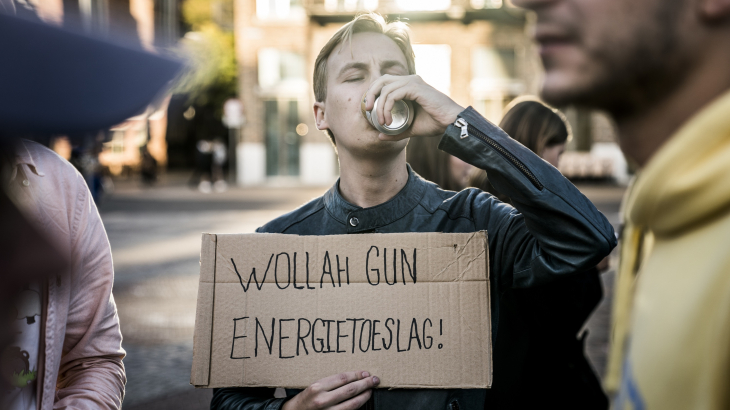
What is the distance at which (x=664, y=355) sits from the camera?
0.69m

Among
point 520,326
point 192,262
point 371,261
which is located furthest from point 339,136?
point 192,262

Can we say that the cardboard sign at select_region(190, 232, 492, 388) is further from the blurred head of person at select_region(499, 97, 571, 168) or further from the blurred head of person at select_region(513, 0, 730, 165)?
the blurred head of person at select_region(499, 97, 571, 168)

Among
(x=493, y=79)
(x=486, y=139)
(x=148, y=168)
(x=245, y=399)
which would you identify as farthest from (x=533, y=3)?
(x=148, y=168)

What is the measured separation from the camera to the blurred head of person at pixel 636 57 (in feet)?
2.48

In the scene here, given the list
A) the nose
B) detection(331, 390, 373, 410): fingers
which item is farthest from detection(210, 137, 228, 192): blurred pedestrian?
the nose

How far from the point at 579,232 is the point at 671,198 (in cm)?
92

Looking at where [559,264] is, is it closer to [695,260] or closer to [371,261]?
[371,261]

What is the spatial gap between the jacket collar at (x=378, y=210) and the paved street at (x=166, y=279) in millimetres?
2734

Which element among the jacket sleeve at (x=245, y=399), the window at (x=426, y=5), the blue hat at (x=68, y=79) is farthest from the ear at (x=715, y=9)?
the window at (x=426, y=5)

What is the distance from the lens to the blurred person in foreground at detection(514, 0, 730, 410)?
2.16ft

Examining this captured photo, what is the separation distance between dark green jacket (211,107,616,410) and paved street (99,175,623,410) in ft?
8.89

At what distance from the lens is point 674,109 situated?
31.4 inches

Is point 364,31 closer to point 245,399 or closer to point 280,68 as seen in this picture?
point 245,399

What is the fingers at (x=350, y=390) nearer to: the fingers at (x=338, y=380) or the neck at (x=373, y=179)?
the fingers at (x=338, y=380)
